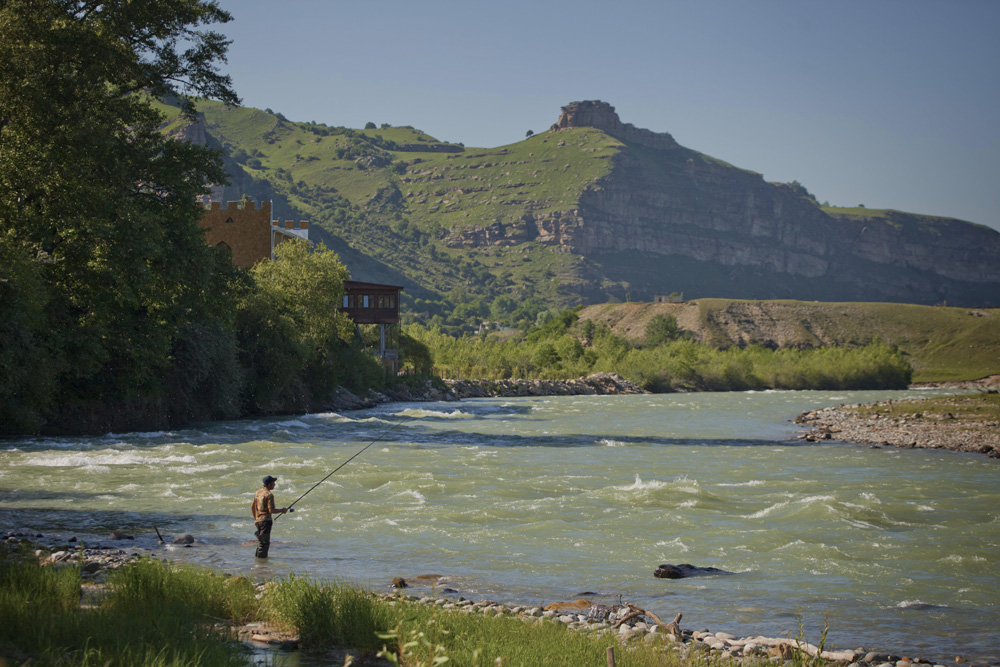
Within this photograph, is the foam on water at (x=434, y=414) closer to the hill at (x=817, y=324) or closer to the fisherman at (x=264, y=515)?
the fisherman at (x=264, y=515)

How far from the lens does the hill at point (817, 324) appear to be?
133125 mm

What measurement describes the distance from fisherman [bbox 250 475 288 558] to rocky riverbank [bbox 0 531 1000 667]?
4.82 ft

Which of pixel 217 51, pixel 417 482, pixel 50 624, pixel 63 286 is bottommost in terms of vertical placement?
pixel 417 482

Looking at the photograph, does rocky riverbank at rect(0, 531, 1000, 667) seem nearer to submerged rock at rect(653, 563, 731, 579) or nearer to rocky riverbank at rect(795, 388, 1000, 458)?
submerged rock at rect(653, 563, 731, 579)

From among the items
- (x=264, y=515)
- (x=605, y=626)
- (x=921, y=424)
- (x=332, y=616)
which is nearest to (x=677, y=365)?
(x=921, y=424)

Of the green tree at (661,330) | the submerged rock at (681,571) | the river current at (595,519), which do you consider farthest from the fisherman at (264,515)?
the green tree at (661,330)

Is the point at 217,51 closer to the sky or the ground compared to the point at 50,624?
closer to the sky

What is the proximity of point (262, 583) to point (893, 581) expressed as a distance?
857 centimetres

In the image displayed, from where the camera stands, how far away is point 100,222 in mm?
22875

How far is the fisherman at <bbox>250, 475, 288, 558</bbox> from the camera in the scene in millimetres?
11703

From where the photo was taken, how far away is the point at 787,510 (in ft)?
55.9

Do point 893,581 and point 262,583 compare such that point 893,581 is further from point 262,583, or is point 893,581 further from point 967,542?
point 262,583

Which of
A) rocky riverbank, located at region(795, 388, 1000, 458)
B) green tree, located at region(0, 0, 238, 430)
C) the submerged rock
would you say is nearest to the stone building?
green tree, located at region(0, 0, 238, 430)

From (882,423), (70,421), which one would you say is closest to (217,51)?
(70,421)
